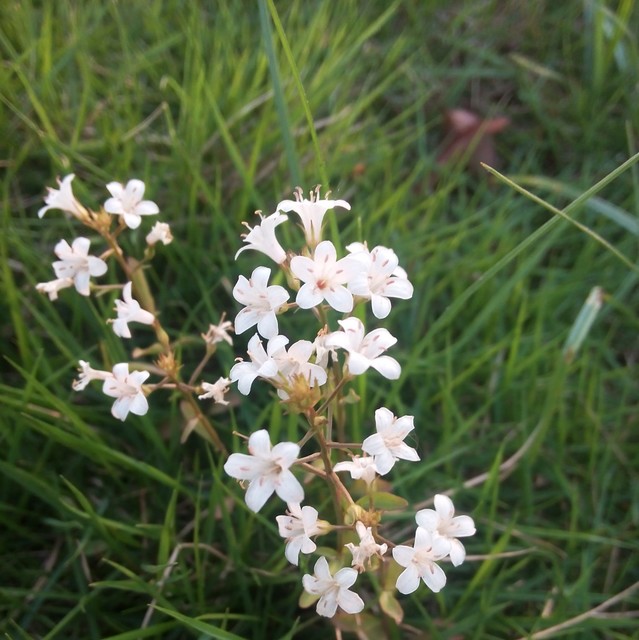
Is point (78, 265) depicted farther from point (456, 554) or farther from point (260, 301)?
point (456, 554)

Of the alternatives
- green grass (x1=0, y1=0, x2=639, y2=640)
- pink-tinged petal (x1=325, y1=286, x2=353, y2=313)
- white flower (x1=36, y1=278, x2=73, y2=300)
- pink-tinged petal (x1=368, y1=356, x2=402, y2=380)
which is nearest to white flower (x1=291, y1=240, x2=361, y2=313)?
pink-tinged petal (x1=325, y1=286, x2=353, y2=313)

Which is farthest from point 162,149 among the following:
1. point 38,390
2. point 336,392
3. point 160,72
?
point 336,392

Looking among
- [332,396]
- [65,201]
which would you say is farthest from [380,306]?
[65,201]

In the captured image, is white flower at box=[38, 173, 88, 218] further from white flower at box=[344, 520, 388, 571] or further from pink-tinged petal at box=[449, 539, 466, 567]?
pink-tinged petal at box=[449, 539, 466, 567]

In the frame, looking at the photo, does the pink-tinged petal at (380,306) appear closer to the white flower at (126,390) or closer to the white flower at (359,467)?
the white flower at (359,467)

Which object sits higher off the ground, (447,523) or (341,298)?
(341,298)

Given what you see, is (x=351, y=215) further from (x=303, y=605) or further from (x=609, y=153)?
(x=303, y=605)
